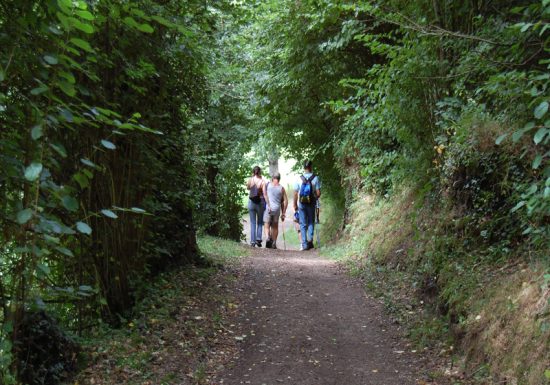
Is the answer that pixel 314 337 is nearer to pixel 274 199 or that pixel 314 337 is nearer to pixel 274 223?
pixel 274 199

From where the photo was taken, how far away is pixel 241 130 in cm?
1498

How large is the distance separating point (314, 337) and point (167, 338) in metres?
1.86

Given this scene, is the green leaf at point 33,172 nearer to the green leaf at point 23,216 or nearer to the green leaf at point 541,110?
the green leaf at point 23,216

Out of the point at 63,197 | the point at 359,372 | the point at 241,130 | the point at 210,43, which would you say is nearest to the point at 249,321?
the point at 359,372

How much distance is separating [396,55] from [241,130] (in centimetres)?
828

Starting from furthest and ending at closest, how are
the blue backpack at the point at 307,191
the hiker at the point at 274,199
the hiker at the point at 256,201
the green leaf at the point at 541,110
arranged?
the hiker at the point at 274,199 < the hiker at the point at 256,201 < the blue backpack at the point at 307,191 < the green leaf at the point at 541,110

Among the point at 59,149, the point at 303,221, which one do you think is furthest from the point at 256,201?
the point at 59,149

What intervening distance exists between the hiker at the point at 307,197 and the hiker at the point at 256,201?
1.16m

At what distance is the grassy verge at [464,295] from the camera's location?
14.7ft

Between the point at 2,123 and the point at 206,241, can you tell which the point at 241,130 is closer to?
the point at 206,241

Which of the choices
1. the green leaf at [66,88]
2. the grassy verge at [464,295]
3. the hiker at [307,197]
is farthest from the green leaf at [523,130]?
the hiker at [307,197]

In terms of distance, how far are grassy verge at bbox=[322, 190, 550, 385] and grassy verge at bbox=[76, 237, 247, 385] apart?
2463mm

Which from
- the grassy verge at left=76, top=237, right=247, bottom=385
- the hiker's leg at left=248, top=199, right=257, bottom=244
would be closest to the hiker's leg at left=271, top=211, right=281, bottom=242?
the hiker's leg at left=248, top=199, right=257, bottom=244

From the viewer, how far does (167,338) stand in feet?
19.2
